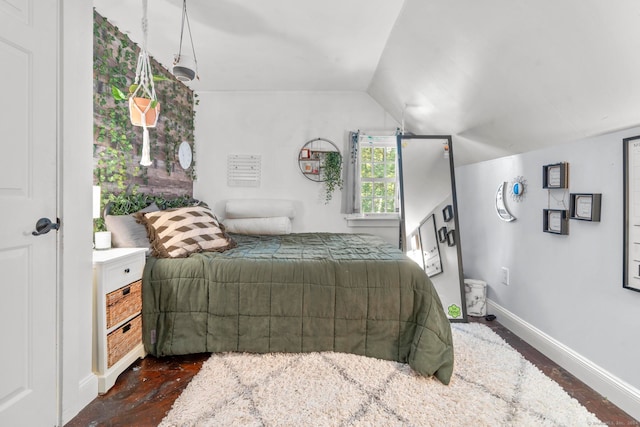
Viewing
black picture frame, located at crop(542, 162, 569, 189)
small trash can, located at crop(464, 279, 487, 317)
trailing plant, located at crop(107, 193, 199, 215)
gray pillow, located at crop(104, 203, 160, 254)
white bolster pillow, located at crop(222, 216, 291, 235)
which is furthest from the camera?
white bolster pillow, located at crop(222, 216, 291, 235)

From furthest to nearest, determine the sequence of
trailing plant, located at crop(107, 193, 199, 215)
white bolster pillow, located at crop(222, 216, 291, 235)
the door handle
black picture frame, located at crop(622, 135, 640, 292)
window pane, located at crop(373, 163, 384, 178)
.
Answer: window pane, located at crop(373, 163, 384, 178)
white bolster pillow, located at crop(222, 216, 291, 235)
trailing plant, located at crop(107, 193, 199, 215)
black picture frame, located at crop(622, 135, 640, 292)
the door handle

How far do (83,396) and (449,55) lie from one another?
9.67 ft

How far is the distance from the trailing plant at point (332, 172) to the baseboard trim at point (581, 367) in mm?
2160

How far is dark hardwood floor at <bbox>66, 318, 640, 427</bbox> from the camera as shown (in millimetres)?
1427

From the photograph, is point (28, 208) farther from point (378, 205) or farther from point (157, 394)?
point (378, 205)

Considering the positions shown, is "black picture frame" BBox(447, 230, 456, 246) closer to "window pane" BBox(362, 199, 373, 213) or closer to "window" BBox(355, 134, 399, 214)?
"window" BBox(355, 134, 399, 214)

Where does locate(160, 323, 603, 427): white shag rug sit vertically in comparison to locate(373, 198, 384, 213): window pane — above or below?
below

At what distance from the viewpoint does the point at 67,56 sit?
1.42 m

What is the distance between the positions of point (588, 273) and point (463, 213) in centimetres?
147

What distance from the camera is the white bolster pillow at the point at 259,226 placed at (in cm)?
339

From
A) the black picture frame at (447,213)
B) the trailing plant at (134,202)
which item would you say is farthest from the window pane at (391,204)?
the trailing plant at (134,202)

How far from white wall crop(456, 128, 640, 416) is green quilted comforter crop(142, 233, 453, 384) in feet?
2.85

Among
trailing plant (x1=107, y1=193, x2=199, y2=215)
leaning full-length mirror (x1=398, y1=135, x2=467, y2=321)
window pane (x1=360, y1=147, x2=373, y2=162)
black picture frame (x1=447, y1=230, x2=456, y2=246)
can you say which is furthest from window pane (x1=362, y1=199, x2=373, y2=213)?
trailing plant (x1=107, y1=193, x2=199, y2=215)

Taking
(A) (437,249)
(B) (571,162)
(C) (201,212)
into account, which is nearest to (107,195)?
(C) (201,212)
